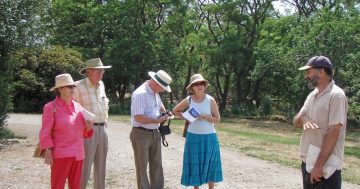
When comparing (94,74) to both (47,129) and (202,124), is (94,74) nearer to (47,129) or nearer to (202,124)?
(47,129)

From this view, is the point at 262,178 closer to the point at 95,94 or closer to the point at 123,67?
the point at 95,94

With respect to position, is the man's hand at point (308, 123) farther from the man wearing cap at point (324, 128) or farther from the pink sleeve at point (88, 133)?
the pink sleeve at point (88, 133)

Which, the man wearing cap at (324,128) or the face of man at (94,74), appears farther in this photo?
the face of man at (94,74)

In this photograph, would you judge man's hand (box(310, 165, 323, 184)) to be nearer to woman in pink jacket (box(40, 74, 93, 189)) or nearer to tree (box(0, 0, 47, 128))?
woman in pink jacket (box(40, 74, 93, 189))


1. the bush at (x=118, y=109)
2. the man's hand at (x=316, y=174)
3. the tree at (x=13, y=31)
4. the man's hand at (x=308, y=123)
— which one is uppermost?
the tree at (x=13, y=31)

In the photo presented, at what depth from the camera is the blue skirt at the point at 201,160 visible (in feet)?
21.6

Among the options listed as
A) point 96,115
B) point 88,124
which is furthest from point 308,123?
point 96,115

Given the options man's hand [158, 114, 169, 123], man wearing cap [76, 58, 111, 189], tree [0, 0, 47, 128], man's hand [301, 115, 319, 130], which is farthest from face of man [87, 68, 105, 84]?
tree [0, 0, 47, 128]

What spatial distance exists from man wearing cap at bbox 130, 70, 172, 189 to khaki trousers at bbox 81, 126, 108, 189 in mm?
462

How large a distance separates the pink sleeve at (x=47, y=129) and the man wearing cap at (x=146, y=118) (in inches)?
46.9

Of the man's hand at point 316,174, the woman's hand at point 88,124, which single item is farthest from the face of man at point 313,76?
the woman's hand at point 88,124

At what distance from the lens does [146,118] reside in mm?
5949

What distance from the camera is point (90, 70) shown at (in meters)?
6.28

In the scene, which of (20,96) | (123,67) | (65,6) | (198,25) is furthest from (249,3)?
(20,96)
